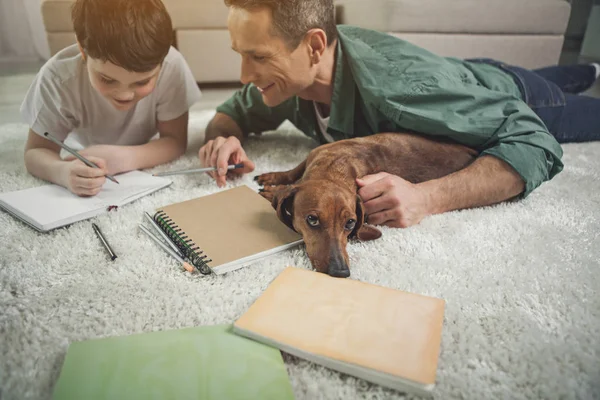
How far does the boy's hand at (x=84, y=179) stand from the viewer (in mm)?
1184

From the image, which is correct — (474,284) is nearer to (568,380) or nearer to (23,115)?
(568,380)

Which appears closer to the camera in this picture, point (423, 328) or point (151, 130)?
point (423, 328)

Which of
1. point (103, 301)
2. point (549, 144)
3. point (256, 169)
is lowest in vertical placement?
point (256, 169)

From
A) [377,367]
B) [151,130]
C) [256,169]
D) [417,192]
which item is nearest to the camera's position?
[377,367]

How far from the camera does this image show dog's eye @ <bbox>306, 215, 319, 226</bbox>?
0.92 m

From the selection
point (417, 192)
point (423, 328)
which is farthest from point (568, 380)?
point (417, 192)

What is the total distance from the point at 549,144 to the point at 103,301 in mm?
1247

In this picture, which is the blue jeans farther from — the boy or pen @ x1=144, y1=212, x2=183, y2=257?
pen @ x1=144, y1=212, x2=183, y2=257

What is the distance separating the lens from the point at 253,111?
182cm

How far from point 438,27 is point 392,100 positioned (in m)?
1.85

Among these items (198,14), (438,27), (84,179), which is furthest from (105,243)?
(438,27)

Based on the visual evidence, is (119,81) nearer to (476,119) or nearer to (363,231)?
(363,231)

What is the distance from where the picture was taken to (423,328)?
71cm

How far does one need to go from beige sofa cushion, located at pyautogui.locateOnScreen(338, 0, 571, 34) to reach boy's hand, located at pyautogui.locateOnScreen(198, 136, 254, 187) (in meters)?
1.70
